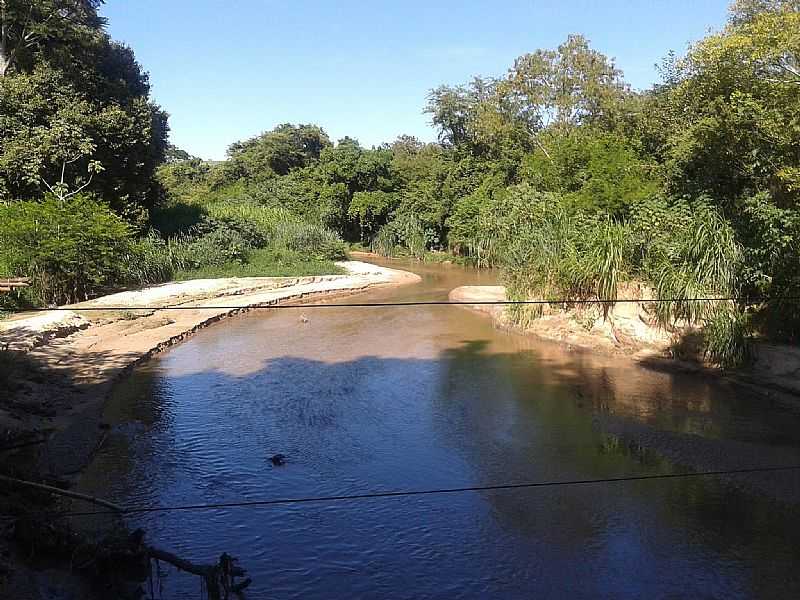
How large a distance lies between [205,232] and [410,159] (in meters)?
21.4

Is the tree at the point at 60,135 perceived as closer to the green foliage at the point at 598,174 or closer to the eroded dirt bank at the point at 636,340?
the eroded dirt bank at the point at 636,340

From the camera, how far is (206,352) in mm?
16172

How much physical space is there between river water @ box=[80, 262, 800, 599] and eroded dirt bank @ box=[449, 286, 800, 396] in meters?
0.63

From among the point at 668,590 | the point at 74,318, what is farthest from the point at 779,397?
the point at 74,318

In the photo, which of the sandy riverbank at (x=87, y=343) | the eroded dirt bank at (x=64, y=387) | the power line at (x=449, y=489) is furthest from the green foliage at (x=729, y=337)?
the sandy riverbank at (x=87, y=343)

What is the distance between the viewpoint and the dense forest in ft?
43.3

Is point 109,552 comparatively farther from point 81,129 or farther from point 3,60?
point 3,60

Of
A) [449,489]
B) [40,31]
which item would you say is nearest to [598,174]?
[449,489]

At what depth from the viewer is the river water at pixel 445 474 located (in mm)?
6527

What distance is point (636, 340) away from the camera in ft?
50.9

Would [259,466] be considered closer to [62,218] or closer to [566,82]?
[62,218]

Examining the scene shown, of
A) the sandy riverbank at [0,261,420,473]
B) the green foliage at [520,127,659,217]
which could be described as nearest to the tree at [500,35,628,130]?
the green foliage at [520,127,659,217]

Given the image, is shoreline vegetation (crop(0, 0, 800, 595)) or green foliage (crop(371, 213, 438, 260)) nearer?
shoreline vegetation (crop(0, 0, 800, 595))

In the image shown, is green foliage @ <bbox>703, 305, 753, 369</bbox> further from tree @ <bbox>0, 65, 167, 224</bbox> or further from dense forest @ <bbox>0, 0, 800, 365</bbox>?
tree @ <bbox>0, 65, 167, 224</bbox>
